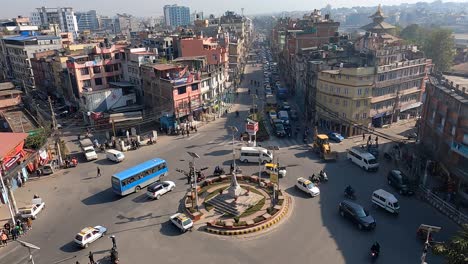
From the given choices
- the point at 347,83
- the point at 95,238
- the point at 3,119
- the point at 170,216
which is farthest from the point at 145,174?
the point at 3,119

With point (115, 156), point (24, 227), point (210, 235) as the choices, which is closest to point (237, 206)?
point (210, 235)

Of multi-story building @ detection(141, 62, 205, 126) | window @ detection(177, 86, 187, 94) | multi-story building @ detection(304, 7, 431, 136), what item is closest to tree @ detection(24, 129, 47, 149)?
multi-story building @ detection(141, 62, 205, 126)

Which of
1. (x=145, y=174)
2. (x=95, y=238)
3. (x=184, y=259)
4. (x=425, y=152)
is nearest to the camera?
(x=184, y=259)

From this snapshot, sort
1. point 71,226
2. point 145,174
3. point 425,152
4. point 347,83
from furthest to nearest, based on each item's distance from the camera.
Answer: point 347,83, point 425,152, point 145,174, point 71,226

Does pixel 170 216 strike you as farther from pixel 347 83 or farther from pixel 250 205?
pixel 347 83

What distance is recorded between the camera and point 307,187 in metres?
38.5

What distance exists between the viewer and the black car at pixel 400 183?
37875 millimetres

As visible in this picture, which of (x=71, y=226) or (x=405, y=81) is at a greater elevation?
(x=405, y=81)

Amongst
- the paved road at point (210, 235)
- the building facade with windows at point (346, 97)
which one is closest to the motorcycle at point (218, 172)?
the paved road at point (210, 235)

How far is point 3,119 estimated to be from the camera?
228 ft

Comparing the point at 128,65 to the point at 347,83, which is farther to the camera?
the point at 128,65

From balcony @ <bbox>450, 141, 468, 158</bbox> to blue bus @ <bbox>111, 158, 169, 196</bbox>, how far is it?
33.5m

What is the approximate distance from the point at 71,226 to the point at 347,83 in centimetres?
4428

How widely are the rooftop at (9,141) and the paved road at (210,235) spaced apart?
5679 millimetres
